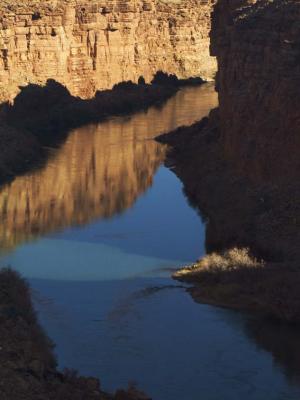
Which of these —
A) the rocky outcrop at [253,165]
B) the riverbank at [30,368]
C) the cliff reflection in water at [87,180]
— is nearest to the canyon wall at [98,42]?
the cliff reflection in water at [87,180]

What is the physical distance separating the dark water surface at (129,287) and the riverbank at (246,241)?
23.9 inches

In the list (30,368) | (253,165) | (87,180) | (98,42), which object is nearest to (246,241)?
(253,165)

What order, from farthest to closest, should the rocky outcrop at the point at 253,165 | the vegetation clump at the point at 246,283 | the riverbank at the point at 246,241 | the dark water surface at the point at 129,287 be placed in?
the rocky outcrop at the point at 253,165 < the riverbank at the point at 246,241 < the vegetation clump at the point at 246,283 < the dark water surface at the point at 129,287

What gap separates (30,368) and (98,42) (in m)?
54.4

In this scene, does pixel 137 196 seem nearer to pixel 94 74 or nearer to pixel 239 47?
pixel 239 47

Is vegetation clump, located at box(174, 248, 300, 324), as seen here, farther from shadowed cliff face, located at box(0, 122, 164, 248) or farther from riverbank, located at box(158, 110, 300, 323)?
shadowed cliff face, located at box(0, 122, 164, 248)

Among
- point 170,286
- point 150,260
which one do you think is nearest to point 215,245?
point 150,260

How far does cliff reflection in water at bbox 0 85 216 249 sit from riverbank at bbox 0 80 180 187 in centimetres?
109

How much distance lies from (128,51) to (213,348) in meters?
55.9

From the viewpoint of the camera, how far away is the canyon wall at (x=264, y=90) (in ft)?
119

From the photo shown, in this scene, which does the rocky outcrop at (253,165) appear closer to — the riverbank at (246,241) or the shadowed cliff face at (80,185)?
the riverbank at (246,241)

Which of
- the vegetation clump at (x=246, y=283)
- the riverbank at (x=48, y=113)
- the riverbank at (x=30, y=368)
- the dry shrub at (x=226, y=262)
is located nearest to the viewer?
the riverbank at (x=30, y=368)

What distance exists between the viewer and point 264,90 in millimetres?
38656

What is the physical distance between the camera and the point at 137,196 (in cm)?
4231
